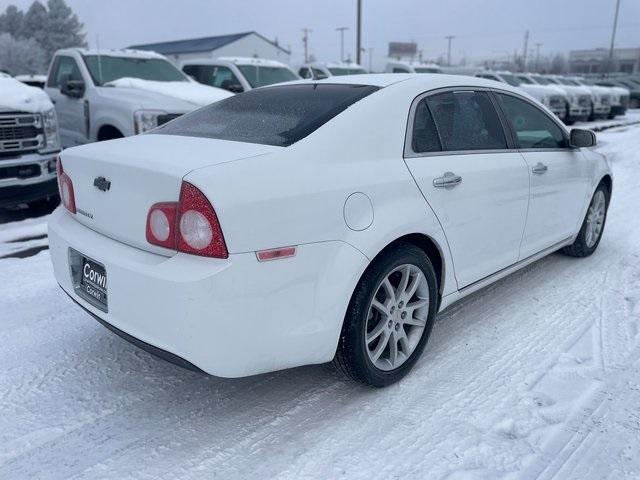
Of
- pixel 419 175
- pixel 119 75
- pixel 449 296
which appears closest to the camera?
pixel 419 175

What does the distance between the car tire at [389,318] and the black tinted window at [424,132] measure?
552 mm

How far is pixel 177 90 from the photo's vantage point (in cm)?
761

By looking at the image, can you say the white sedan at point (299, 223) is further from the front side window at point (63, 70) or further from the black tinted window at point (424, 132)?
the front side window at point (63, 70)

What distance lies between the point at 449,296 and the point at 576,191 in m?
1.92

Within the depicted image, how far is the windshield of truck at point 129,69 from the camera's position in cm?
794

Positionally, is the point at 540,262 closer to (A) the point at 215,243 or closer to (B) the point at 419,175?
(B) the point at 419,175

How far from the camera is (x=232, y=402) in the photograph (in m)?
2.79

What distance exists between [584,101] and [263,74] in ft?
41.3

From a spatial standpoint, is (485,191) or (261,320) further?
(485,191)

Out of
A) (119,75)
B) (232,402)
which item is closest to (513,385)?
(232,402)

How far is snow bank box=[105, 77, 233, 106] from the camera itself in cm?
724

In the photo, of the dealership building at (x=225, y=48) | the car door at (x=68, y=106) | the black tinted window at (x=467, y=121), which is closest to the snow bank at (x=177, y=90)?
the car door at (x=68, y=106)

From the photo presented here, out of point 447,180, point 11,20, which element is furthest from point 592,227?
point 11,20

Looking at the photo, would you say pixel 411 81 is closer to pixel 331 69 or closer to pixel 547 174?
pixel 547 174
